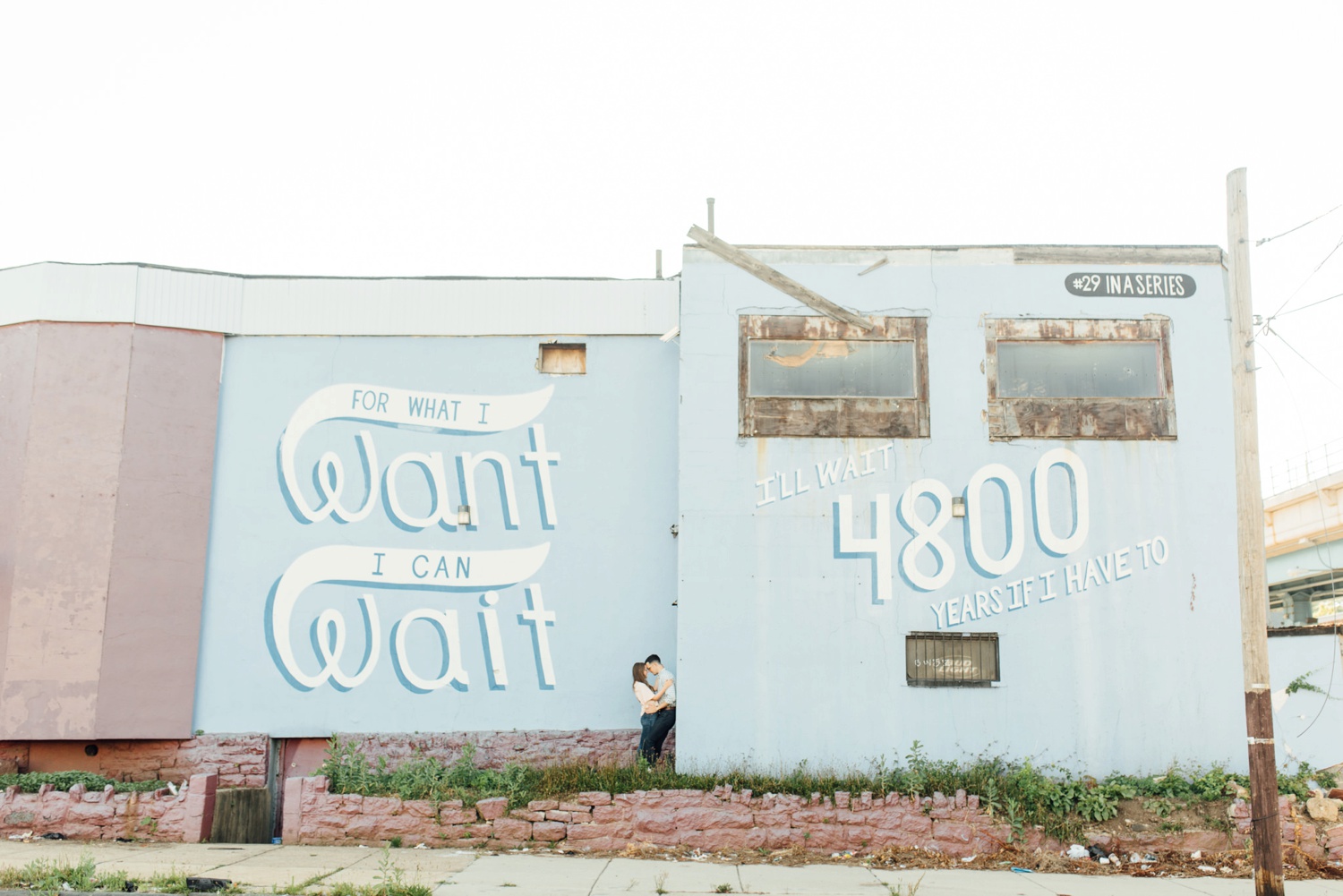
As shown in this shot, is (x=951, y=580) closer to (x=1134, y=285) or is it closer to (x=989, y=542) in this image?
(x=989, y=542)

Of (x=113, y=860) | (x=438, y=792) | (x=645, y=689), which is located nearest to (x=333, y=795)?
(x=438, y=792)

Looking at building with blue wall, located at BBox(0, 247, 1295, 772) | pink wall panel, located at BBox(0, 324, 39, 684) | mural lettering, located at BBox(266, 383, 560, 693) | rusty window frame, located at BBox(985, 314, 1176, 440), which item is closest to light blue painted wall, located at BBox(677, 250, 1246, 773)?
building with blue wall, located at BBox(0, 247, 1295, 772)

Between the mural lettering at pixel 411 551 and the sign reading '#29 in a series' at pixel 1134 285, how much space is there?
23.0 feet

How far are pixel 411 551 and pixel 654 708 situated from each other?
12.4 ft

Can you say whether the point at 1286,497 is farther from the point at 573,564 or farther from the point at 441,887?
the point at 441,887

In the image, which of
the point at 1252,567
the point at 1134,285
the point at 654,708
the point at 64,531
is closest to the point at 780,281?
the point at 1134,285

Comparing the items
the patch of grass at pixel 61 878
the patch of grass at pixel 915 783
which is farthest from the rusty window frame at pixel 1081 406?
the patch of grass at pixel 61 878

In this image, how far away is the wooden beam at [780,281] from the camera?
41.5 feet

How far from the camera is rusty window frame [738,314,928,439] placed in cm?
1248

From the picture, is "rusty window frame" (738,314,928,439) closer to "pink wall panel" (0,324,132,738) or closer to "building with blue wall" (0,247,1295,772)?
"building with blue wall" (0,247,1295,772)

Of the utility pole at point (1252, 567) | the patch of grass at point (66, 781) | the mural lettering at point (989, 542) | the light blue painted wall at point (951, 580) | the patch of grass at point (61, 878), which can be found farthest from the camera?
the mural lettering at point (989, 542)

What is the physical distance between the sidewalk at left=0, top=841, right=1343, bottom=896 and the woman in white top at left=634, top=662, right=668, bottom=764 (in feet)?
5.94

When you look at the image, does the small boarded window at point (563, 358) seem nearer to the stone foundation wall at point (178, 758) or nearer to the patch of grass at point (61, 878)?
the stone foundation wall at point (178, 758)

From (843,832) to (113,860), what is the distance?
7.28m
